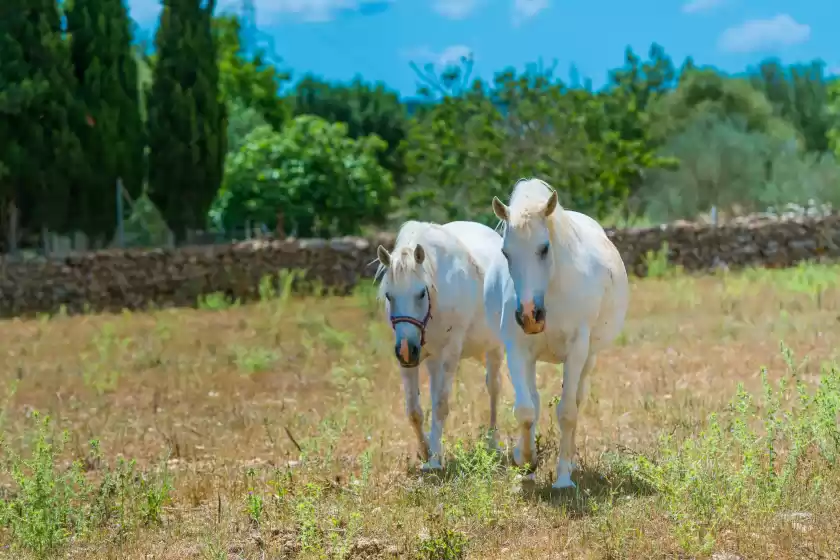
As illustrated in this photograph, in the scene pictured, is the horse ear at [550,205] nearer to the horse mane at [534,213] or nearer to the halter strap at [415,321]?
the horse mane at [534,213]

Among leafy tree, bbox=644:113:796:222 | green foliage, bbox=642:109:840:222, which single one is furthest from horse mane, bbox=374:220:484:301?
leafy tree, bbox=644:113:796:222

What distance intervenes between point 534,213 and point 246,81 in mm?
33083

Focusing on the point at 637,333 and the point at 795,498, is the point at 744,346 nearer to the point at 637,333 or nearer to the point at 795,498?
the point at 637,333

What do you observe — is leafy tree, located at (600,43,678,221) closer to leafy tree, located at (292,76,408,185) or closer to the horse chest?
leafy tree, located at (292,76,408,185)

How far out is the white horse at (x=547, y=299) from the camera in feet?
17.3

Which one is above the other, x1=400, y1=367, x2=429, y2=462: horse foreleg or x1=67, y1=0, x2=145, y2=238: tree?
x1=67, y1=0, x2=145, y2=238: tree

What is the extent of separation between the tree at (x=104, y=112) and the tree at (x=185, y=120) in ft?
1.69

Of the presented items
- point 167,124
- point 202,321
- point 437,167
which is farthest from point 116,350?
point 437,167

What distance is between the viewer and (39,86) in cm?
1848

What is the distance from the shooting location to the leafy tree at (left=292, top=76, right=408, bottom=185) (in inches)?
1683

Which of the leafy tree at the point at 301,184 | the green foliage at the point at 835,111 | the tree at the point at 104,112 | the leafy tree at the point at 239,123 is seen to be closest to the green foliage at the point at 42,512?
the tree at the point at 104,112

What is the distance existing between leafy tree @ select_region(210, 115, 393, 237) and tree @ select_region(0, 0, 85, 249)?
7881 mm

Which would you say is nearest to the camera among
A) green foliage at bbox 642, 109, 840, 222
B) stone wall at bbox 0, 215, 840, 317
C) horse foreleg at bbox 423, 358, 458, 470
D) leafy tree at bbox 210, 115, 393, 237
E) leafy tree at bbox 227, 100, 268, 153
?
horse foreleg at bbox 423, 358, 458, 470

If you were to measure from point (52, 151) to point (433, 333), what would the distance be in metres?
14.8
